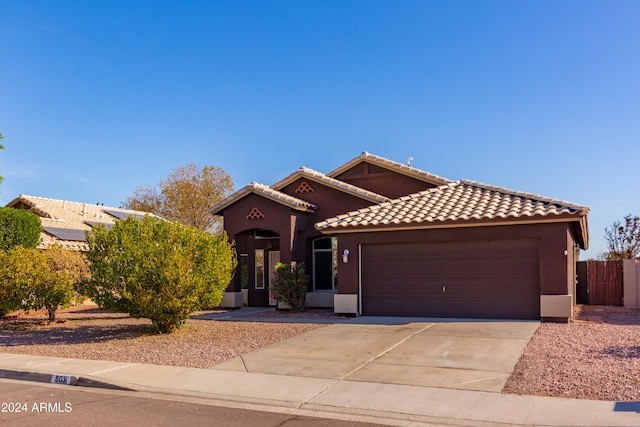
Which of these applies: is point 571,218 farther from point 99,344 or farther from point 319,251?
point 99,344

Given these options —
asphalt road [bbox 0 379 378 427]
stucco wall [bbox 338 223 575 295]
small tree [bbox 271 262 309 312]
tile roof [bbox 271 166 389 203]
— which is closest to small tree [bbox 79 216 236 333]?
small tree [bbox 271 262 309 312]

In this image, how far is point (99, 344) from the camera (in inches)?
522

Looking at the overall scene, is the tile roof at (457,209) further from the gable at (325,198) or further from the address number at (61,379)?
the address number at (61,379)

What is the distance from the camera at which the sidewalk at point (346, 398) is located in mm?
6949

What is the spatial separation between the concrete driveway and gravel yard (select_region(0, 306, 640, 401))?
418mm

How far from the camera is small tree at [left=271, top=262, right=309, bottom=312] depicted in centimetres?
1891

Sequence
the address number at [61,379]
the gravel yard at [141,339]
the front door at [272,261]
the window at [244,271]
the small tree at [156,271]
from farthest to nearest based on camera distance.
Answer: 1. the window at [244,271]
2. the front door at [272,261]
3. the small tree at [156,271]
4. the gravel yard at [141,339]
5. the address number at [61,379]

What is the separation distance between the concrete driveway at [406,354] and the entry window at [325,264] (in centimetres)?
554

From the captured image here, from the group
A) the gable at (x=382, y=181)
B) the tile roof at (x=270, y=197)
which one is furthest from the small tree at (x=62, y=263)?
the gable at (x=382, y=181)

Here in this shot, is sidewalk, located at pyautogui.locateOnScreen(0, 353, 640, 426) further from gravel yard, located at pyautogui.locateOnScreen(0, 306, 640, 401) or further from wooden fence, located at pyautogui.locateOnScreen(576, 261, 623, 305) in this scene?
wooden fence, located at pyautogui.locateOnScreen(576, 261, 623, 305)

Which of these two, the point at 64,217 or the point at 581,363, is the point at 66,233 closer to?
the point at 64,217

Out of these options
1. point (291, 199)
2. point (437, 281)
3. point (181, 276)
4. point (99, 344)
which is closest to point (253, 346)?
point (181, 276)

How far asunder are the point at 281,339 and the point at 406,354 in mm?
3495

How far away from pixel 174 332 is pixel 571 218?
36.4ft
